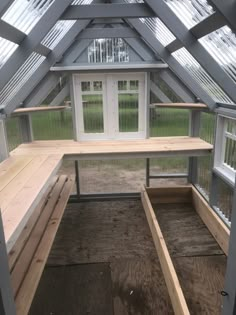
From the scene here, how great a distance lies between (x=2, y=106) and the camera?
9.86 feet

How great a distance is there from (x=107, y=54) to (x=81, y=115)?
1.01m

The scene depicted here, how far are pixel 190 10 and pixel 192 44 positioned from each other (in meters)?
0.27

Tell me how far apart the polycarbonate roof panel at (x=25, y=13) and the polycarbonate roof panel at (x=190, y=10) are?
3.65 ft

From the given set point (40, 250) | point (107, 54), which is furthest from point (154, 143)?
point (40, 250)

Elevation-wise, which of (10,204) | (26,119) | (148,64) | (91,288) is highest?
(148,64)

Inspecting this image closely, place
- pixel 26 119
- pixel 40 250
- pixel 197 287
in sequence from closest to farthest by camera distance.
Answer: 1. pixel 40 250
2. pixel 197 287
3. pixel 26 119

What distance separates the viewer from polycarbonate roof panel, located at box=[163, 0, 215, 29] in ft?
6.27

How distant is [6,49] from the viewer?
7.40ft

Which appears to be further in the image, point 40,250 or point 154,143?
point 154,143

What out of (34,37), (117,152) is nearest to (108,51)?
(117,152)

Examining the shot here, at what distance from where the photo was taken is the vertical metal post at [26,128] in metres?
4.01

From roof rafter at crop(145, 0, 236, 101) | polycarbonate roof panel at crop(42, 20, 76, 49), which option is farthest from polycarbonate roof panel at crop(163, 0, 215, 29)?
polycarbonate roof panel at crop(42, 20, 76, 49)

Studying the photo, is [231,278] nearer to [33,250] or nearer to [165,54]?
[33,250]

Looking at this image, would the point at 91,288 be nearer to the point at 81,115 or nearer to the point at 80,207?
the point at 80,207
